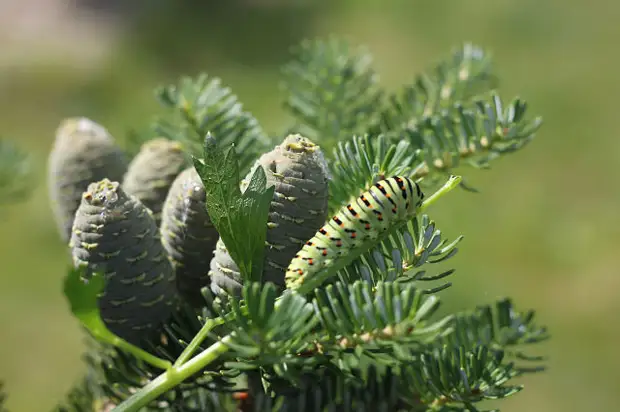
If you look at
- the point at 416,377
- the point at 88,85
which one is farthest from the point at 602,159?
the point at 416,377

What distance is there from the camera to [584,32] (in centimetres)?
231

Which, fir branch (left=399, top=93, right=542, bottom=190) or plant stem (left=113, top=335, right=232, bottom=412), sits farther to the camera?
fir branch (left=399, top=93, right=542, bottom=190)

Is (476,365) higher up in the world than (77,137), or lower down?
lower down

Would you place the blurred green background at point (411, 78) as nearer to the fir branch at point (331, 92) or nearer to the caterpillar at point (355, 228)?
the fir branch at point (331, 92)

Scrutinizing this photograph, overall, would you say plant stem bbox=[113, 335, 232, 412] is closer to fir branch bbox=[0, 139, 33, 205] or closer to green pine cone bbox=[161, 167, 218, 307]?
green pine cone bbox=[161, 167, 218, 307]

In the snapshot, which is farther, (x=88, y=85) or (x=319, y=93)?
(x=88, y=85)

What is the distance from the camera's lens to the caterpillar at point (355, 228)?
1.05ft

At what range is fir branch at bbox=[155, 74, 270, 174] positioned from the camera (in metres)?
0.46

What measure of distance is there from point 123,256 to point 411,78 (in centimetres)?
192

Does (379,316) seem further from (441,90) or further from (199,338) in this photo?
(441,90)

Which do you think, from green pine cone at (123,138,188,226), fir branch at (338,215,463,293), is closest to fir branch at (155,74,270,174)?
green pine cone at (123,138,188,226)

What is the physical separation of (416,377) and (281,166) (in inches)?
5.4

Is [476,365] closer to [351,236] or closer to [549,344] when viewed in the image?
[351,236]

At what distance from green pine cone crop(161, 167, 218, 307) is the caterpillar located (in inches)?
2.7
